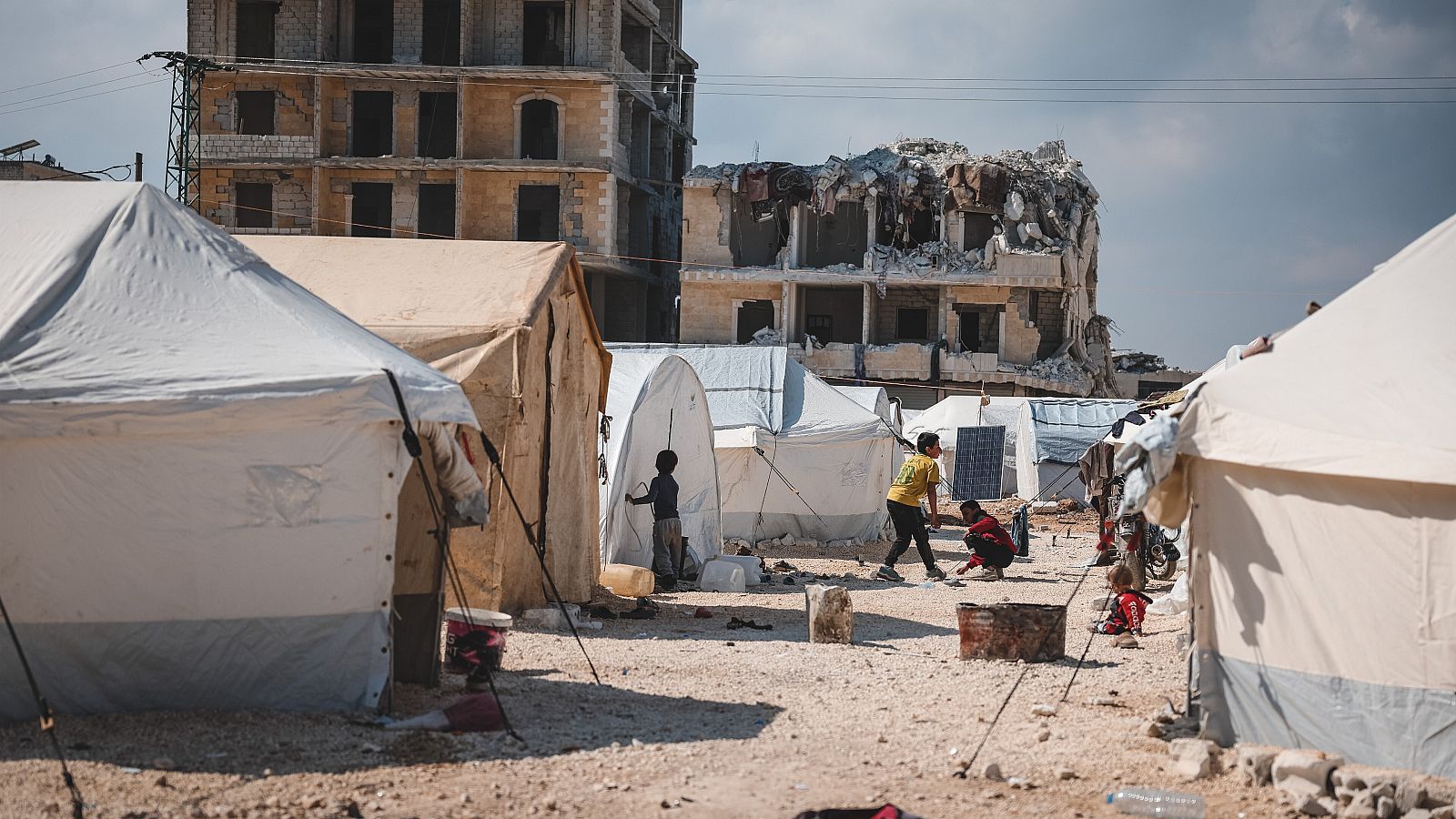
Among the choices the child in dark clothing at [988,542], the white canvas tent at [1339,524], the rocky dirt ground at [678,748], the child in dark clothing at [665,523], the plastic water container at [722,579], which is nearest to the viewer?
the rocky dirt ground at [678,748]

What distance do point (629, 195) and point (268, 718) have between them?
39447 millimetres

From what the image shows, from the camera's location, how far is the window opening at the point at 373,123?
43531 millimetres

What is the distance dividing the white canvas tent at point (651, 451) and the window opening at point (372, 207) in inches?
1144

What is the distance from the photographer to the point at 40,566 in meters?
6.59

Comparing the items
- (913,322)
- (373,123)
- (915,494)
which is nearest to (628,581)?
(915,494)

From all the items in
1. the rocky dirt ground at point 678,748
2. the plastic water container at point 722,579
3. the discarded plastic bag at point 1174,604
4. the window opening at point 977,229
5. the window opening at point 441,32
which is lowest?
the plastic water container at point 722,579

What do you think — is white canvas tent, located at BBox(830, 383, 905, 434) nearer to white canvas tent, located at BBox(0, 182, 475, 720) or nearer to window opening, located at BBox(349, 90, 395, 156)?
white canvas tent, located at BBox(0, 182, 475, 720)

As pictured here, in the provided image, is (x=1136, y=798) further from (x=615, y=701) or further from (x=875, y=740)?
(x=615, y=701)

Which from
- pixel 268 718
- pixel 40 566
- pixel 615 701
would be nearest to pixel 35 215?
pixel 40 566

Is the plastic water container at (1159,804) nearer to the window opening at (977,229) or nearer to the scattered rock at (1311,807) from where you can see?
the scattered rock at (1311,807)

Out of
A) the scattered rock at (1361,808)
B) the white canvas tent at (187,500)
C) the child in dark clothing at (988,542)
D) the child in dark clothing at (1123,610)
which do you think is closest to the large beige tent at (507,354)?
the white canvas tent at (187,500)

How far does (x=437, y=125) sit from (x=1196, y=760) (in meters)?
40.6

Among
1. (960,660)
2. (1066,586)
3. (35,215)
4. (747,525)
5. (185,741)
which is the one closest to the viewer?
(185,741)

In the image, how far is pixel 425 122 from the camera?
143 feet
